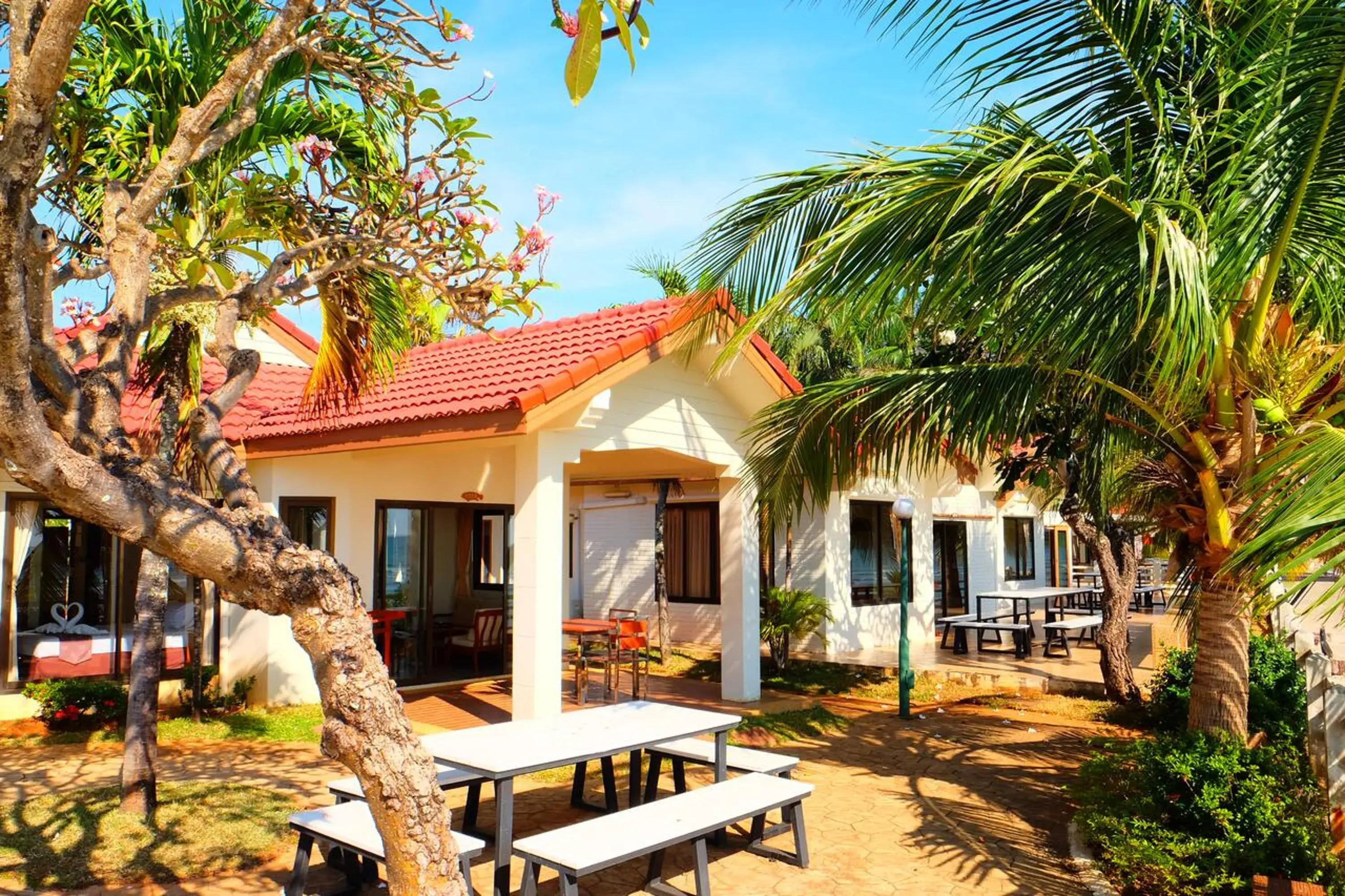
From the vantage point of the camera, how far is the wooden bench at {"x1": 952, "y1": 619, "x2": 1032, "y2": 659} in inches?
580

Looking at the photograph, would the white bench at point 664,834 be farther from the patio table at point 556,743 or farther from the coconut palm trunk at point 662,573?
the coconut palm trunk at point 662,573

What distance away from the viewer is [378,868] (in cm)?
589

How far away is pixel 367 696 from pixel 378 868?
3.65 m

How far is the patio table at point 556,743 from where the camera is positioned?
5.49 meters

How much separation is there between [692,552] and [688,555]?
0.42ft

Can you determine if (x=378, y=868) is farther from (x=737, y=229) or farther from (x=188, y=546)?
(x=737, y=229)

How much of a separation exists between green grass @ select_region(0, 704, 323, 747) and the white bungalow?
0.65 meters

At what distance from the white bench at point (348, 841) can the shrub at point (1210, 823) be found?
371cm

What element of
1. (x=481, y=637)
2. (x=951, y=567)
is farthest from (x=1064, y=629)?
(x=481, y=637)

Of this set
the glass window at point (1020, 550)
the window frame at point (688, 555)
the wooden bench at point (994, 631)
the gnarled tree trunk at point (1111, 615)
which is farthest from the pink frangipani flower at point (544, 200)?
the glass window at point (1020, 550)

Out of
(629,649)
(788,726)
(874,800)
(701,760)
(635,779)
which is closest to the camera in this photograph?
(701,760)

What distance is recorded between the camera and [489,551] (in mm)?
13812

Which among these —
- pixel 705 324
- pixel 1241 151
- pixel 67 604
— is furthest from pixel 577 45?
pixel 67 604

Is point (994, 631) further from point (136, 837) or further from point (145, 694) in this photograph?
point (136, 837)
